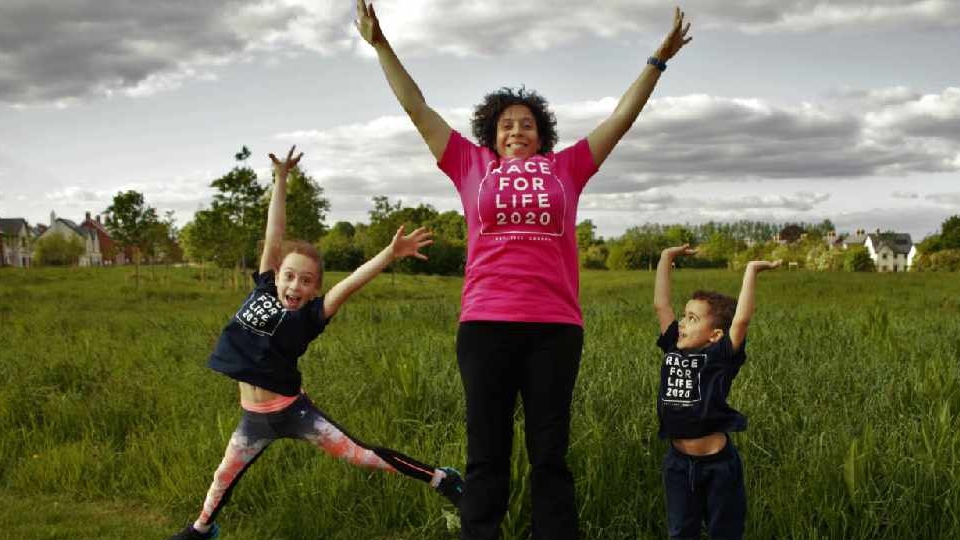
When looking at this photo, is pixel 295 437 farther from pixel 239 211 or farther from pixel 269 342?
pixel 239 211

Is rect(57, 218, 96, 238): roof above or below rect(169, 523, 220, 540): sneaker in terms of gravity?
above

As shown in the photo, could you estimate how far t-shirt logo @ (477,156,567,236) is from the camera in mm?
3283

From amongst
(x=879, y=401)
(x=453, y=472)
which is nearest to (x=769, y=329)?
(x=879, y=401)

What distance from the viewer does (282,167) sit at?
411cm

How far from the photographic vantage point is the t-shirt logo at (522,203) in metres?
3.28

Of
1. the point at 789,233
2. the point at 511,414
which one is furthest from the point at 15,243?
the point at 789,233

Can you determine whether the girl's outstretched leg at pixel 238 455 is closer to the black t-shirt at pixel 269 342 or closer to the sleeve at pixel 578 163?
the black t-shirt at pixel 269 342

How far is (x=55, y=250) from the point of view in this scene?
72.1 m

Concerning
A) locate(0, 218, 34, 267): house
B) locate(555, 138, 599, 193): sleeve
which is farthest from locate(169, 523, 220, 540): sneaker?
locate(0, 218, 34, 267): house

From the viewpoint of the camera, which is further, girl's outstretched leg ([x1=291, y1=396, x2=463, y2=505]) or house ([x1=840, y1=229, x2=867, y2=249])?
house ([x1=840, y1=229, x2=867, y2=249])

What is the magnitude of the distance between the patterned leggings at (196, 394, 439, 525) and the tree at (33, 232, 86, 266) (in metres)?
76.5

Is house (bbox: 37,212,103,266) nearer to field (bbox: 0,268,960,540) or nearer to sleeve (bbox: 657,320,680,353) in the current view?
field (bbox: 0,268,960,540)

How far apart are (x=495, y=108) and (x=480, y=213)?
0.72 meters

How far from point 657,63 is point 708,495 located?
6.39 ft
